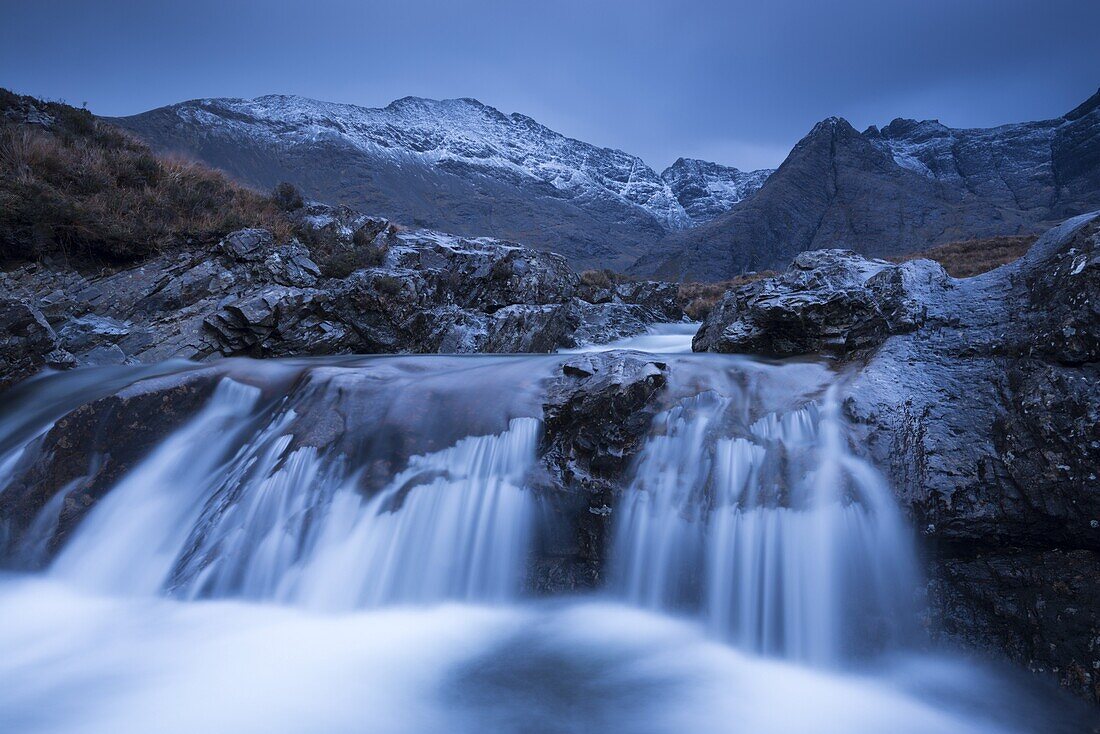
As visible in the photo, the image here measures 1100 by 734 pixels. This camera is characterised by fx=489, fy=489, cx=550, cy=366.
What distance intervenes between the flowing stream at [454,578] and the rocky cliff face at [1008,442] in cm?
25

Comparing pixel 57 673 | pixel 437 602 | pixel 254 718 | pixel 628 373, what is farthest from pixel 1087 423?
pixel 57 673

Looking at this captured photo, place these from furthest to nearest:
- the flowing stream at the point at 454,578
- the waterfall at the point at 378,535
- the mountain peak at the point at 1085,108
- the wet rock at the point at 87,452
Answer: the mountain peak at the point at 1085,108 < the wet rock at the point at 87,452 < the waterfall at the point at 378,535 < the flowing stream at the point at 454,578

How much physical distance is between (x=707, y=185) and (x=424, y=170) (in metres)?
87.9

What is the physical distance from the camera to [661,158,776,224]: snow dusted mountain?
112 m

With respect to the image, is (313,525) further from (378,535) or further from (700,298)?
(700,298)

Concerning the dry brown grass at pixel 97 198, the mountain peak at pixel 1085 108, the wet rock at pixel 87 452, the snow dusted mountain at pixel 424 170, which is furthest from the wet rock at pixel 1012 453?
the mountain peak at pixel 1085 108

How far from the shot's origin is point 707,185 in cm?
13350

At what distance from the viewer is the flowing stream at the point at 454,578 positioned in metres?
3.05

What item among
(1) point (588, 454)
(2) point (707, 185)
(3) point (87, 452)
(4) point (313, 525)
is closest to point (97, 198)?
(3) point (87, 452)

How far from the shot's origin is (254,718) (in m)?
2.87

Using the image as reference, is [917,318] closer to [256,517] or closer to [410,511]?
[410,511]

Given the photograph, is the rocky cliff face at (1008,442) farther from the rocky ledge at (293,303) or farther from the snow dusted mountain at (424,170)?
the snow dusted mountain at (424,170)

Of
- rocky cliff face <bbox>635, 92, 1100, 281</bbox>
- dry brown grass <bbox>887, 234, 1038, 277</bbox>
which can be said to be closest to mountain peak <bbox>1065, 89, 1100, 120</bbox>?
rocky cliff face <bbox>635, 92, 1100, 281</bbox>

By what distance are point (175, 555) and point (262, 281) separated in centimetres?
741
